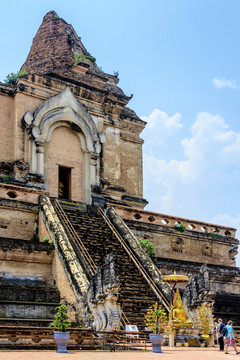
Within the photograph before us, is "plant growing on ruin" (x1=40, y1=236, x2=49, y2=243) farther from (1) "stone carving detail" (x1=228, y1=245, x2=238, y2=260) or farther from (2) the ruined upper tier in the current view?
(1) "stone carving detail" (x1=228, y1=245, x2=238, y2=260)

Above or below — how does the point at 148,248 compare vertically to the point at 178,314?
above

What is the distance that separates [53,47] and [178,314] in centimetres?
1921

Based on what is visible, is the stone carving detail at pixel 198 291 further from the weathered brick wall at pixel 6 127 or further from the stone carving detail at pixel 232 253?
the weathered brick wall at pixel 6 127

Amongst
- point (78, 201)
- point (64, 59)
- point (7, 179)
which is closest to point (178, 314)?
point (78, 201)

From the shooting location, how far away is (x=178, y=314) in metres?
16.7

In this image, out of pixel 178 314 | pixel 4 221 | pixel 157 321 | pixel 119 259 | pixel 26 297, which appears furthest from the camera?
pixel 4 221

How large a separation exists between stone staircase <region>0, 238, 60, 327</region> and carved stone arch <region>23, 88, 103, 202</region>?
250 inches

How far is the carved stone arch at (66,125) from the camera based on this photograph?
81.0 feet

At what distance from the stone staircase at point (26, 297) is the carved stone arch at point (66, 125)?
6.34m

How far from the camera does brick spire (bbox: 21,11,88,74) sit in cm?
2984

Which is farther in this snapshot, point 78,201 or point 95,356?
point 78,201

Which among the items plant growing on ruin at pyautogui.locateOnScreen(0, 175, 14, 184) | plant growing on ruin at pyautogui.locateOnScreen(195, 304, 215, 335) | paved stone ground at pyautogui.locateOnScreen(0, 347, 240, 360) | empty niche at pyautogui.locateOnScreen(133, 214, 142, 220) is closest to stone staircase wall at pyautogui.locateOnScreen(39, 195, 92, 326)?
plant growing on ruin at pyautogui.locateOnScreen(0, 175, 14, 184)

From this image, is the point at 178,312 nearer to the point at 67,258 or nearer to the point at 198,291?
the point at 198,291

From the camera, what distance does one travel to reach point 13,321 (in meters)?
15.1
